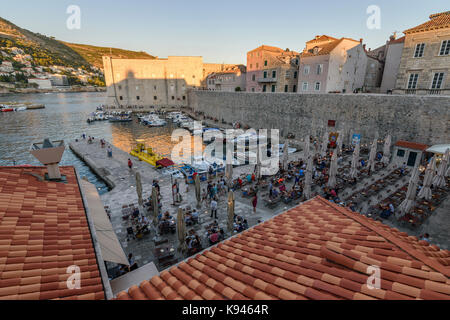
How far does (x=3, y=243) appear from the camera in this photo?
15.6ft

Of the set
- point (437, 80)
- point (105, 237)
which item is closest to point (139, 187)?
point (105, 237)

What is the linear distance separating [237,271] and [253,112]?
119 feet

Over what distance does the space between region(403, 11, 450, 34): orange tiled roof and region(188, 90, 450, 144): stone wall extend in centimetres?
819

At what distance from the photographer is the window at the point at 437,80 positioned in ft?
74.1

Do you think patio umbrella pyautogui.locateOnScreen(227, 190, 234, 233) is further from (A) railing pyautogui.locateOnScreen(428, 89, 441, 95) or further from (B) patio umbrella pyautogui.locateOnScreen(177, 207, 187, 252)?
(A) railing pyautogui.locateOnScreen(428, 89, 441, 95)

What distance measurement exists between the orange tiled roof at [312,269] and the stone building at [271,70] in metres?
39.5

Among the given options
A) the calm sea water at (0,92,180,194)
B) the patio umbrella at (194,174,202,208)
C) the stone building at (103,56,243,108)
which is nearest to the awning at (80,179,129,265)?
the patio umbrella at (194,174,202,208)

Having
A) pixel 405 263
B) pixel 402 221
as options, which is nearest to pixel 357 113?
pixel 402 221

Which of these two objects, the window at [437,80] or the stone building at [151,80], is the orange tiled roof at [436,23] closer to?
the window at [437,80]

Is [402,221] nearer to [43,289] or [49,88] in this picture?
[43,289]

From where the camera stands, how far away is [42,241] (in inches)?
202

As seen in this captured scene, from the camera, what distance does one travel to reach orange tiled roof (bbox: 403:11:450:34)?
70.9ft

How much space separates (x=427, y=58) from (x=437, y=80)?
8.21 ft

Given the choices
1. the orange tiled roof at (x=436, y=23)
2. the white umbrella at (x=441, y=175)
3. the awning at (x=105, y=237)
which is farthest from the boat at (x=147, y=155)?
the orange tiled roof at (x=436, y=23)
